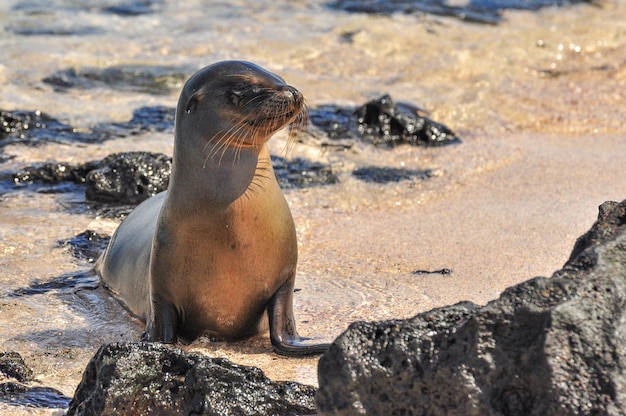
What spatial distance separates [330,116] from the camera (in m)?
9.81

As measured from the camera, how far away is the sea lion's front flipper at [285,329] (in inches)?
185

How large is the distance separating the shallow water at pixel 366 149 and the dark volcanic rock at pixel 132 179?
0.73 feet

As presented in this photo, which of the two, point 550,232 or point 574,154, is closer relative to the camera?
point 550,232

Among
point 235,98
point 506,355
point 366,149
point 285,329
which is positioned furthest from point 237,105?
point 366,149

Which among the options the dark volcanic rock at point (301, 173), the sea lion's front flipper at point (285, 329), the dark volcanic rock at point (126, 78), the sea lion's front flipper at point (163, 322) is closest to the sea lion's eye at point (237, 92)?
the sea lion's front flipper at point (285, 329)

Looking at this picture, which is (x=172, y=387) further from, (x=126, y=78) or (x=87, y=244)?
(x=126, y=78)

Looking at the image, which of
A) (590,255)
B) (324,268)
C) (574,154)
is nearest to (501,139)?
(574,154)

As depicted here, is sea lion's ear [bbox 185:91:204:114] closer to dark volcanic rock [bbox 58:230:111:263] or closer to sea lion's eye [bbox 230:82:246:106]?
sea lion's eye [bbox 230:82:246:106]

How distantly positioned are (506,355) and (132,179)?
486 cm

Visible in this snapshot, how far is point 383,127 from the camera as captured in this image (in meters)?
9.34

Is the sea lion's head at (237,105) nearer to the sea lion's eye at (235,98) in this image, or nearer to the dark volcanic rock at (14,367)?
the sea lion's eye at (235,98)

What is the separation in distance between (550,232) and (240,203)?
2.66 metres

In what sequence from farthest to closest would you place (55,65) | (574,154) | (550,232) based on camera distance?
(55,65) < (574,154) < (550,232)

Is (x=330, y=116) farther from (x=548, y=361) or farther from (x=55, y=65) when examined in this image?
(x=548, y=361)
